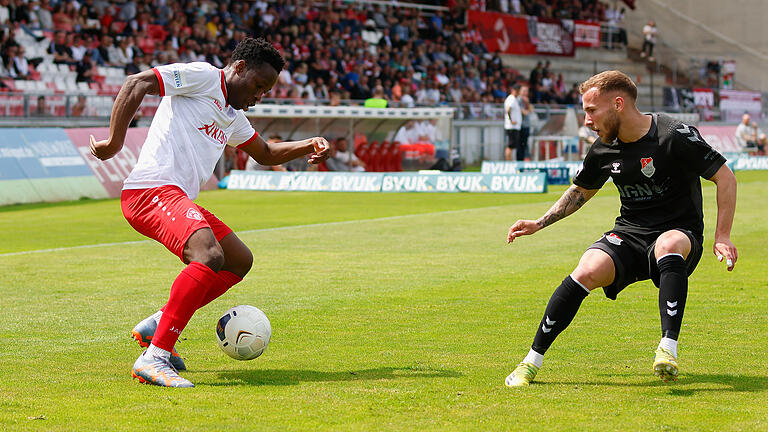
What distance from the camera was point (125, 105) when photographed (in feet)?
20.1

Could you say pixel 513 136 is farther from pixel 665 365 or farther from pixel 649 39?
pixel 649 39

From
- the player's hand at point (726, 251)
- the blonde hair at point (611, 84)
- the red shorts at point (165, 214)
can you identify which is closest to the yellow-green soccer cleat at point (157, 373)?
the red shorts at point (165, 214)

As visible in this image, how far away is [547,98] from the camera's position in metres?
45.1

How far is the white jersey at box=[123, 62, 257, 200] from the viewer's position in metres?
6.41

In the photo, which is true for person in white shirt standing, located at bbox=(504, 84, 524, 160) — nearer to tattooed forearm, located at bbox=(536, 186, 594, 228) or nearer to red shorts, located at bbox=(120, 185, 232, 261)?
tattooed forearm, located at bbox=(536, 186, 594, 228)

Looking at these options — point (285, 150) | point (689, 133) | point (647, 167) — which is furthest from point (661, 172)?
point (285, 150)

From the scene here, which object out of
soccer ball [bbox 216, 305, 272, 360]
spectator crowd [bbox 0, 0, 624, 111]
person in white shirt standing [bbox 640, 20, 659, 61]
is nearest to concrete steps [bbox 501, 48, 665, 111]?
person in white shirt standing [bbox 640, 20, 659, 61]

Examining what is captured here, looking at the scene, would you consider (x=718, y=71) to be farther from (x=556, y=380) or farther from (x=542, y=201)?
(x=556, y=380)

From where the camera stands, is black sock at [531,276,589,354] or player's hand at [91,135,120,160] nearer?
black sock at [531,276,589,354]

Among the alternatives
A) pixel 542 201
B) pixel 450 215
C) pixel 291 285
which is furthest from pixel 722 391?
pixel 542 201

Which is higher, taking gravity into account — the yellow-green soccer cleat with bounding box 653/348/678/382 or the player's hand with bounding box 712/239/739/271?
the player's hand with bounding box 712/239/739/271

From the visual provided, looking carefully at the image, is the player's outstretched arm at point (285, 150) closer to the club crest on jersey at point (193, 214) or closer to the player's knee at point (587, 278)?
the club crest on jersey at point (193, 214)

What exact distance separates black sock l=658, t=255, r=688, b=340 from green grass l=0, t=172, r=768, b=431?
0.35 metres

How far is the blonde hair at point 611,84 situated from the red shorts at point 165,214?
2.40m
